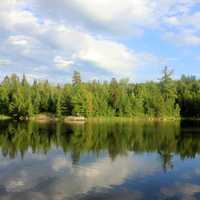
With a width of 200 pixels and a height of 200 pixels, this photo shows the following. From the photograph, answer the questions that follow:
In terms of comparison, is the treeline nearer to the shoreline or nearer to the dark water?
the shoreline

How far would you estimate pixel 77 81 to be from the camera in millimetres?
142250

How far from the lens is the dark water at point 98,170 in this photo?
2556 cm

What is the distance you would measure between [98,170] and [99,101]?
9536 centimetres

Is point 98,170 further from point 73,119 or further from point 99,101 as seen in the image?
point 99,101

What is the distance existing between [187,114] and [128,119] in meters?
35.5

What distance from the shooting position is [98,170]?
33750 mm

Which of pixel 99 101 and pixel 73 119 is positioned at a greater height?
pixel 99 101

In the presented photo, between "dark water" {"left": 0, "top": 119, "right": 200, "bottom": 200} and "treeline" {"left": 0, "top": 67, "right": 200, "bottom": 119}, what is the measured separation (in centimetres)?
6978

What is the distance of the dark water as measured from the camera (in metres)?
25.6

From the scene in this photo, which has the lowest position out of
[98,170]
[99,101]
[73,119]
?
[98,170]

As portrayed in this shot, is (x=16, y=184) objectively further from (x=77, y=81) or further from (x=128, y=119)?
(x=77, y=81)

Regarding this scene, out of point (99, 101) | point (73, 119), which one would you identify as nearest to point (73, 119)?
point (73, 119)

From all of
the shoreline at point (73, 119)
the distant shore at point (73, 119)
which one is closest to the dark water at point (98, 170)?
the shoreline at point (73, 119)

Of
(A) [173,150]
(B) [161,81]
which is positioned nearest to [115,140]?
(A) [173,150]
